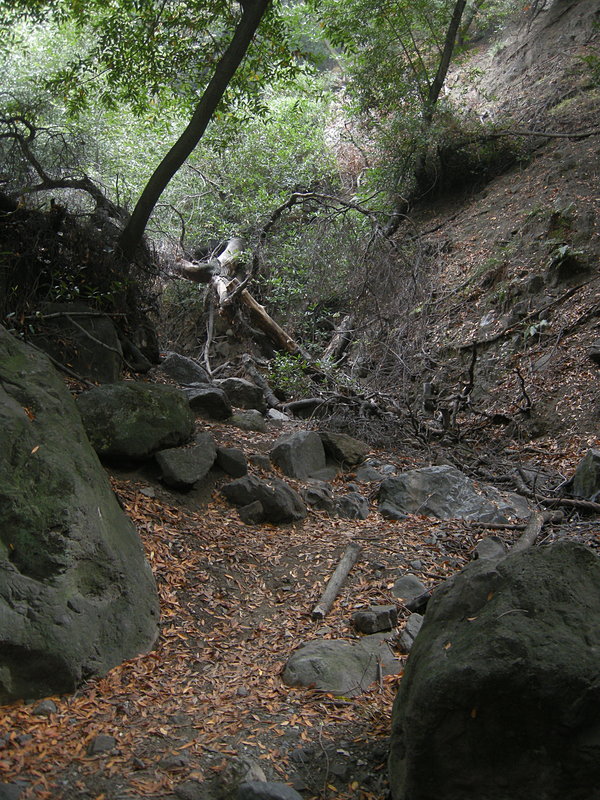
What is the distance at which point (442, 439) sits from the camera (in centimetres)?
833

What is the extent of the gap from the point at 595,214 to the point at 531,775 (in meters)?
9.77

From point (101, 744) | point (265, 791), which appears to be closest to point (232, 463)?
point (101, 744)

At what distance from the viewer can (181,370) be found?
27.6 ft

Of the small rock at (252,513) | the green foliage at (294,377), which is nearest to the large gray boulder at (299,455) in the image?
the small rock at (252,513)

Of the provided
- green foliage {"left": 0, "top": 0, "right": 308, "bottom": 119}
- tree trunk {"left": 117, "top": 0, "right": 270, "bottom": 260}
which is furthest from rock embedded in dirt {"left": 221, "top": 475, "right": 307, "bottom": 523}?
green foliage {"left": 0, "top": 0, "right": 308, "bottom": 119}

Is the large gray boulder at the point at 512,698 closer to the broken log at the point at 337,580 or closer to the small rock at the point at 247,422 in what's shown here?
the broken log at the point at 337,580

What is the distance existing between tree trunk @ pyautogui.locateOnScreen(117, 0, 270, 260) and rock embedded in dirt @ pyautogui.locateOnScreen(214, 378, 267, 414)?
2748mm

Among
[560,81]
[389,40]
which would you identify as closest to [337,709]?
[389,40]

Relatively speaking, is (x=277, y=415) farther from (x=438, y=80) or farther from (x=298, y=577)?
(x=438, y=80)

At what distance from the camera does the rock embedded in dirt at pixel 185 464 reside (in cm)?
541

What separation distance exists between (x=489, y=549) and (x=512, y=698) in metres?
3.12

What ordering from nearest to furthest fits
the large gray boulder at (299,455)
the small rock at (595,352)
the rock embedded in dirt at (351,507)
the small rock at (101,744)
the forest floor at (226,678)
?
the forest floor at (226,678) < the small rock at (101,744) < the rock embedded in dirt at (351,507) < the large gray boulder at (299,455) < the small rock at (595,352)

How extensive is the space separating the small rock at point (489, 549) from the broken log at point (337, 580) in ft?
3.23

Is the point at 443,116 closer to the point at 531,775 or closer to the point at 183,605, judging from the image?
the point at 183,605
